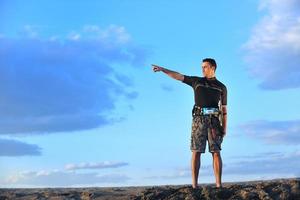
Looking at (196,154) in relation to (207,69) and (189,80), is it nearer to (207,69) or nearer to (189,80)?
(189,80)

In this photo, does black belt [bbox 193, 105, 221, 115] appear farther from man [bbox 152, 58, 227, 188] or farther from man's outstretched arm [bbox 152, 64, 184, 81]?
man's outstretched arm [bbox 152, 64, 184, 81]

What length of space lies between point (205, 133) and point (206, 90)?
2.61ft

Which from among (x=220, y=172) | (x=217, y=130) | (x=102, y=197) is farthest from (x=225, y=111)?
(x=102, y=197)

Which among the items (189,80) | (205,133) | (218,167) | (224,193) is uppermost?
(189,80)

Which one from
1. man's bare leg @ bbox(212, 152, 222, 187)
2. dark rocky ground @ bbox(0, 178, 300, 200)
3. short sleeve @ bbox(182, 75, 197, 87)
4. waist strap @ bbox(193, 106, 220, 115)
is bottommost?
dark rocky ground @ bbox(0, 178, 300, 200)

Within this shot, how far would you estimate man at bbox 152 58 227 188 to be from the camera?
1048cm

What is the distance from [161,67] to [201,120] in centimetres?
124

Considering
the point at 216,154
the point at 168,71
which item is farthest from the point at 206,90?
the point at 216,154

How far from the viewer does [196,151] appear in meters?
10.4

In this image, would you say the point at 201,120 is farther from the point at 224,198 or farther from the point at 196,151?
the point at 224,198

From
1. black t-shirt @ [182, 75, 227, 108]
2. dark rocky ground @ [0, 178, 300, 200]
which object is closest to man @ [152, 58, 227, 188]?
black t-shirt @ [182, 75, 227, 108]

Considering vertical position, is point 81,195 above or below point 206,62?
below


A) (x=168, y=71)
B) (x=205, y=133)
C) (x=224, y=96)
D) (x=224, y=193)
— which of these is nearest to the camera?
(x=224, y=193)

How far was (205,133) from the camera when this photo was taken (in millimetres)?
10547
